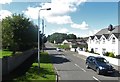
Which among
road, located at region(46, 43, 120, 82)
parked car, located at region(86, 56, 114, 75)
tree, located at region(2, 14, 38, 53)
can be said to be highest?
tree, located at region(2, 14, 38, 53)

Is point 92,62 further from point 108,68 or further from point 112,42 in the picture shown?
point 112,42

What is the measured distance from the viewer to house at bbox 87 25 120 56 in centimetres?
5288

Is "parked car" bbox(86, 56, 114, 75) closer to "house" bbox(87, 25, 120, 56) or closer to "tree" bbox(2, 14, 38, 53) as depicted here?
"tree" bbox(2, 14, 38, 53)

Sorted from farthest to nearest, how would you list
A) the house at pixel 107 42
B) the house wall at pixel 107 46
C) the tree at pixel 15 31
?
the house at pixel 107 42 → the house wall at pixel 107 46 → the tree at pixel 15 31

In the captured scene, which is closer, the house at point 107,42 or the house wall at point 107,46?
the house wall at point 107,46

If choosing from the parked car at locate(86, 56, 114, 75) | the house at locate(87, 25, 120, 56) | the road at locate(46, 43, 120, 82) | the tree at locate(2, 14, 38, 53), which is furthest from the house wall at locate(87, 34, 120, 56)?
the parked car at locate(86, 56, 114, 75)

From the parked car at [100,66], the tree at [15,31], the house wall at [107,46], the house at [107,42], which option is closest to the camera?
the parked car at [100,66]

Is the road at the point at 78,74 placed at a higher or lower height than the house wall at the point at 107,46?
lower

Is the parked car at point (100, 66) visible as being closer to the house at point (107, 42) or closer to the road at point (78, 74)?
the road at point (78, 74)

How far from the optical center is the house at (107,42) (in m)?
52.9

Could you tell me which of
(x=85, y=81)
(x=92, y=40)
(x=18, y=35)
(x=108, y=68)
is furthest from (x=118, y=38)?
(x=85, y=81)

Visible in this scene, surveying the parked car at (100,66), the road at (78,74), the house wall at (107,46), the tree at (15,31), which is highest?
the tree at (15,31)

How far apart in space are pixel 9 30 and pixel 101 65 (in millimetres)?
14371

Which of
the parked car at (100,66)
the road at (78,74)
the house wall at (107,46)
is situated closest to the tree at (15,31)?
the road at (78,74)
